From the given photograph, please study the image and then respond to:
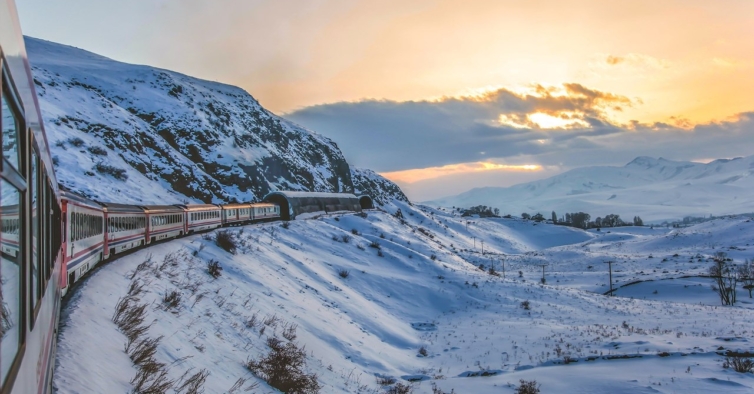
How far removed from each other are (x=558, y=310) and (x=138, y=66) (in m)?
97.4

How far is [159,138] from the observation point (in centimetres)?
7219

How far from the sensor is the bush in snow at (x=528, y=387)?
42.1ft

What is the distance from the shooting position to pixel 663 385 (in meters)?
12.3

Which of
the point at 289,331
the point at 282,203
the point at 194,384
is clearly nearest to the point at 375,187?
the point at 282,203

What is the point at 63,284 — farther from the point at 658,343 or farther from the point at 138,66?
the point at 138,66

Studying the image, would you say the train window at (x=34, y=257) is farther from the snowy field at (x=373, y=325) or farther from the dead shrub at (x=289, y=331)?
the dead shrub at (x=289, y=331)

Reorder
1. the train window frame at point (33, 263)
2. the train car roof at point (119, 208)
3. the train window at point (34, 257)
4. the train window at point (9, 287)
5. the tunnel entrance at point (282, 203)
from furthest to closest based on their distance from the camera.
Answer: the tunnel entrance at point (282, 203)
the train car roof at point (119, 208)
the train window at point (34, 257)
the train window frame at point (33, 263)
the train window at point (9, 287)

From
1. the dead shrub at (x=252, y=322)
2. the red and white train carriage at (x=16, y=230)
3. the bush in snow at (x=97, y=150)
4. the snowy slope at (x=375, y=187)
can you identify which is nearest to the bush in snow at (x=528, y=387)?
the dead shrub at (x=252, y=322)

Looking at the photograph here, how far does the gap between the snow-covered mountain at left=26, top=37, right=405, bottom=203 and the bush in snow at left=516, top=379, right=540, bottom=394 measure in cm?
4139

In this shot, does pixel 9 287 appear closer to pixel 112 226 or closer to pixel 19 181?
pixel 19 181

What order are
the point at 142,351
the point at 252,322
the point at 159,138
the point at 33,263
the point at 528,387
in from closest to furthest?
the point at 33,263 → the point at 142,351 → the point at 528,387 → the point at 252,322 → the point at 159,138

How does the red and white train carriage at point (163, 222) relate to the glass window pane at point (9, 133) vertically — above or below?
below

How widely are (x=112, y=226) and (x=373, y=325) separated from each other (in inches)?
428

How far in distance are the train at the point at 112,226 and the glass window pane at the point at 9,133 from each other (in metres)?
7.81
